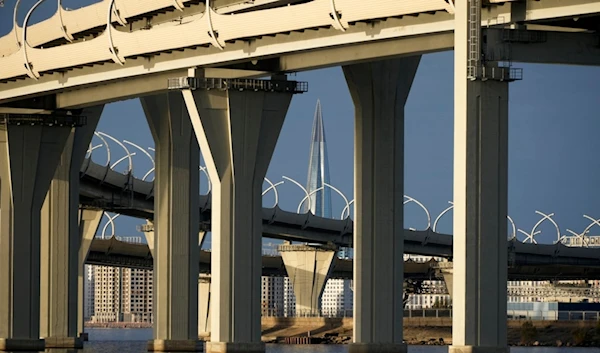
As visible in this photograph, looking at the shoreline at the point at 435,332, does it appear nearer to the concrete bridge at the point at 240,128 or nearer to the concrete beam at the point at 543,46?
the concrete bridge at the point at 240,128

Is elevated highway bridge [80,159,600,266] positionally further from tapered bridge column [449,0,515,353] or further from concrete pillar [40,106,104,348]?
tapered bridge column [449,0,515,353]

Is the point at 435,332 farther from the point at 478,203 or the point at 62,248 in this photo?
the point at 478,203

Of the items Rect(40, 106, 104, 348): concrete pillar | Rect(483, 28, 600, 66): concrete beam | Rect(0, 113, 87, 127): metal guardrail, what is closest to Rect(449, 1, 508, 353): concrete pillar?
Rect(483, 28, 600, 66): concrete beam

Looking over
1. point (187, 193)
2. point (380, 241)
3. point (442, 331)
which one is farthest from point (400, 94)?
point (442, 331)

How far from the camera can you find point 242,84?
7969 cm

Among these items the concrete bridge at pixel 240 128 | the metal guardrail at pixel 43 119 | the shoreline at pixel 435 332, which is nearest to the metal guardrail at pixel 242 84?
the concrete bridge at pixel 240 128

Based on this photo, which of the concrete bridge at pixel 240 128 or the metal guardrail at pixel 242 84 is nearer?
the concrete bridge at pixel 240 128

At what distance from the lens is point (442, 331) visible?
610 ft

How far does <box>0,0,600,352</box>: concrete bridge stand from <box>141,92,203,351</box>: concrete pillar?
0.28 ft

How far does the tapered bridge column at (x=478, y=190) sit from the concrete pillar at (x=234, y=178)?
19.4 m

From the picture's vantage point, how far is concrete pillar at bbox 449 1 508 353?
6134cm

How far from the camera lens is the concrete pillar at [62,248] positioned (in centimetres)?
10400

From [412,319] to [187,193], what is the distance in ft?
306

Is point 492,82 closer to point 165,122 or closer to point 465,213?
point 465,213
